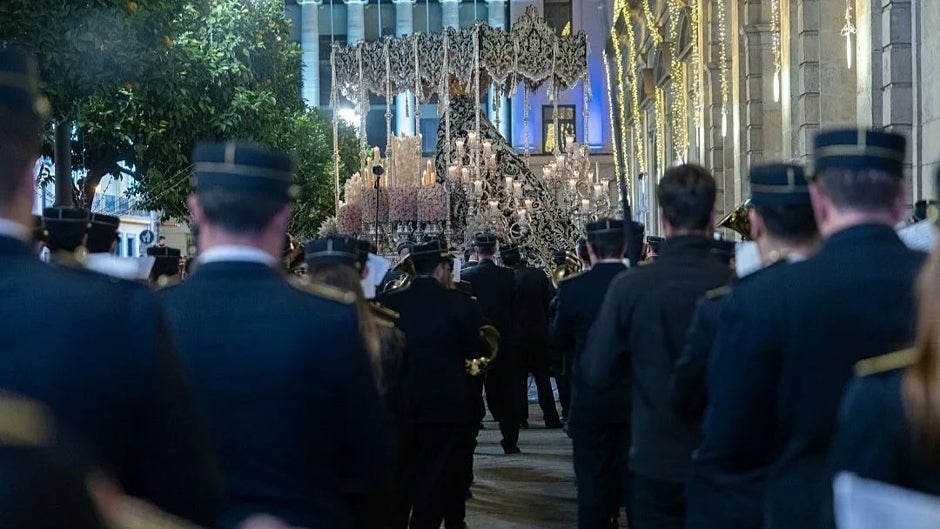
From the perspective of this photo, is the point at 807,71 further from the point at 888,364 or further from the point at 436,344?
the point at 888,364

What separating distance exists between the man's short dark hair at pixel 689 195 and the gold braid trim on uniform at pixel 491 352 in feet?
11.8

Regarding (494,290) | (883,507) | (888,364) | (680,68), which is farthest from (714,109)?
(883,507)

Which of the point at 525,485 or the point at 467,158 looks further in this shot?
the point at 467,158

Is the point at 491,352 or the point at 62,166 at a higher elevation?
the point at 62,166

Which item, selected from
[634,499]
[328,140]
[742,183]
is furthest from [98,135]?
[328,140]

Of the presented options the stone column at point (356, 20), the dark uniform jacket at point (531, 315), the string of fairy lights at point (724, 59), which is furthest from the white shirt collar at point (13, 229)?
the stone column at point (356, 20)

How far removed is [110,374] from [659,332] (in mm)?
3890

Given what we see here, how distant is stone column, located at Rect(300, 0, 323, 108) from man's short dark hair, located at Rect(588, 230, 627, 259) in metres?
60.8

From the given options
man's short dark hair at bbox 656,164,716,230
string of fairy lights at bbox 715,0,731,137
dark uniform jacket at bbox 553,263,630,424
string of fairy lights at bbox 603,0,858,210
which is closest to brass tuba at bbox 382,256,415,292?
dark uniform jacket at bbox 553,263,630,424

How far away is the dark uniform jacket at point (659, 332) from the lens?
6141 millimetres

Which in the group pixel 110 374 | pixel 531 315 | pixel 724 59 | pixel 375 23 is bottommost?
pixel 531 315

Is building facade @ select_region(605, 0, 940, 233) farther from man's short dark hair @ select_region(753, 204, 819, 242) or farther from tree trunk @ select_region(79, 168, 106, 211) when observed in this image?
tree trunk @ select_region(79, 168, 106, 211)

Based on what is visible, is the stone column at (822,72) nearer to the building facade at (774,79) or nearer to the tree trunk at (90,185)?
the building facade at (774,79)

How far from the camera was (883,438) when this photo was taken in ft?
7.43
